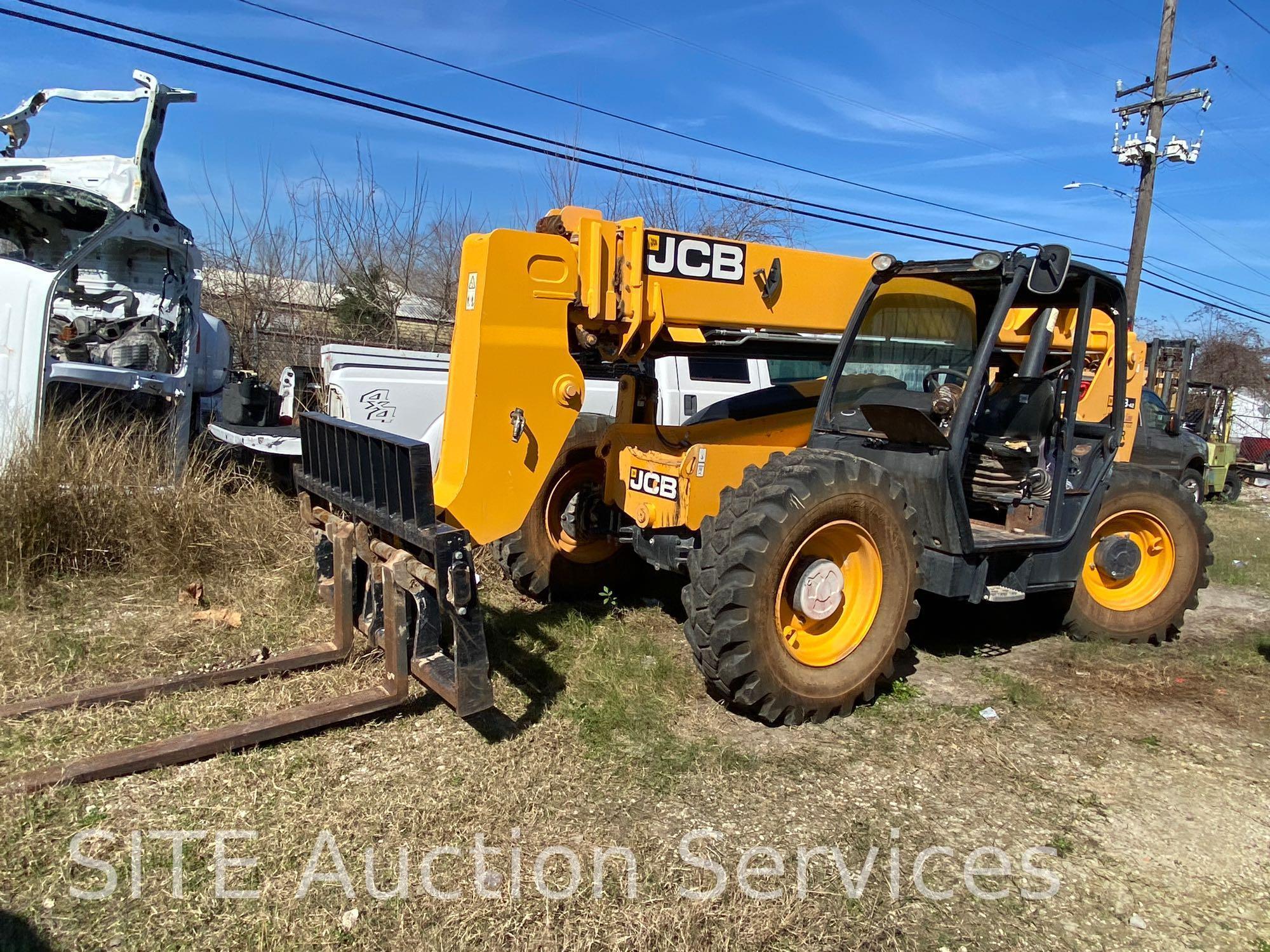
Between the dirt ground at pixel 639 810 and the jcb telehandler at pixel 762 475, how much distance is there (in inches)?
A: 11.6

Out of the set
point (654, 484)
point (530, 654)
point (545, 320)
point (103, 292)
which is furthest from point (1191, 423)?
point (103, 292)

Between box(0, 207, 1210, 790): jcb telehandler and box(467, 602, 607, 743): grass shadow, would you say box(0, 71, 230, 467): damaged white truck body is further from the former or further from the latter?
box(467, 602, 607, 743): grass shadow

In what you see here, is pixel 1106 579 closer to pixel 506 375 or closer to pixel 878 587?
pixel 878 587

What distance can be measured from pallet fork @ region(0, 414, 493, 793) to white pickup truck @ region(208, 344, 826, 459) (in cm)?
198

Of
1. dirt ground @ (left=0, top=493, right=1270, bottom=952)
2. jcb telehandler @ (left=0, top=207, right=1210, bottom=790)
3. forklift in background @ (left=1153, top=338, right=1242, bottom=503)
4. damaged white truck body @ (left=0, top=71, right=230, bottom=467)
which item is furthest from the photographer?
forklift in background @ (left=1153, top=338, right=1242, bottom=503)

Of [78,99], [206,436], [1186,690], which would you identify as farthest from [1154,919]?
[78,99]

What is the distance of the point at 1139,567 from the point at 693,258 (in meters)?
3.91

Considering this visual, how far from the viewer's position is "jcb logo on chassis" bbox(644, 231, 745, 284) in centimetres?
443

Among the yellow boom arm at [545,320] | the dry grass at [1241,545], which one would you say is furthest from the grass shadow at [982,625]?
the yellow boom arm at [545,320]

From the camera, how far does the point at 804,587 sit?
446 cm

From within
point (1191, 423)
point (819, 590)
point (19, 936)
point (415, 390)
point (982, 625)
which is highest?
point (1191, 423)

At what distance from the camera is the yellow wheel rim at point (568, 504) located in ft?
20.0

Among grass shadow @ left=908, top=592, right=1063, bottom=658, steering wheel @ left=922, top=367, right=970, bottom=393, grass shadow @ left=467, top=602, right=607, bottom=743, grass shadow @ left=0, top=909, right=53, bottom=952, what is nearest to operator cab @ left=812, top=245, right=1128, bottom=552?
steering wheel @ left=922, top=367, right=970, bottom=393

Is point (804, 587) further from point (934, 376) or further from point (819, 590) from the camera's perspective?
point (934, 376)
